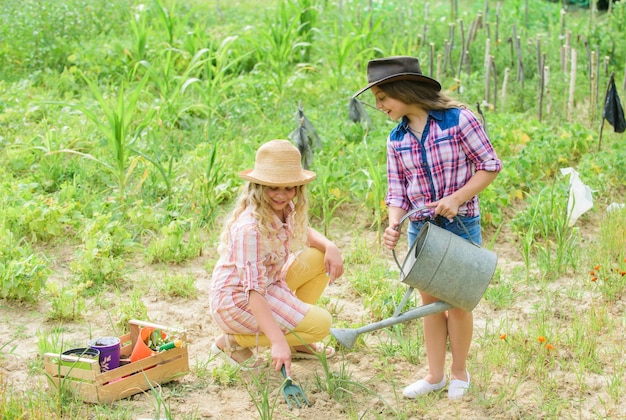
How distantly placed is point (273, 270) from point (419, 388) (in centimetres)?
73

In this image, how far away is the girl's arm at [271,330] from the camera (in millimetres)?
2889

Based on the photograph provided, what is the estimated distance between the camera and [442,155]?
2.90 m

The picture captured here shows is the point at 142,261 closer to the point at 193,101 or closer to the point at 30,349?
the point at 30,349

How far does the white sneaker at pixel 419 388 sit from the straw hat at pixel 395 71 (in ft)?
3.67

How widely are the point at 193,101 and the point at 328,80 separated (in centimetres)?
110

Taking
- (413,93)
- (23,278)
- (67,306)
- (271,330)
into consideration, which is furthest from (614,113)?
(23,278)

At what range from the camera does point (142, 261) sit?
4359mm

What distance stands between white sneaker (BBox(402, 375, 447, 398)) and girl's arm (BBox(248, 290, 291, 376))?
46 centimetres

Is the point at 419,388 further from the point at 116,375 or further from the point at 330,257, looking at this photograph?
the point at 116,375

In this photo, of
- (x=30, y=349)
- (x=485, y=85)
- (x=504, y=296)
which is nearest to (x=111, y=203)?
(x=30, y=349)

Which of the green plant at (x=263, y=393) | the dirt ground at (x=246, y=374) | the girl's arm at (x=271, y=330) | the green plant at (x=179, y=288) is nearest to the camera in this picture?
the green plant at (x=263, y=393)

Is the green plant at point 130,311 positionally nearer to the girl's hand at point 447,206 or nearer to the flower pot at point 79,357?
the flower pot at point 79,357

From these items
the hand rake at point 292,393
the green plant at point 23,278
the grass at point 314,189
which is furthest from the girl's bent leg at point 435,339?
the green plant at point 23,278

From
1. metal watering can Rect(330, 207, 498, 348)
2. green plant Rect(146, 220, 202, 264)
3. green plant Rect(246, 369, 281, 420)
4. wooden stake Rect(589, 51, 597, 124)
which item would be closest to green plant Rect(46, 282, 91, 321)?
green plant Rect(146, 220, 202, 264)
